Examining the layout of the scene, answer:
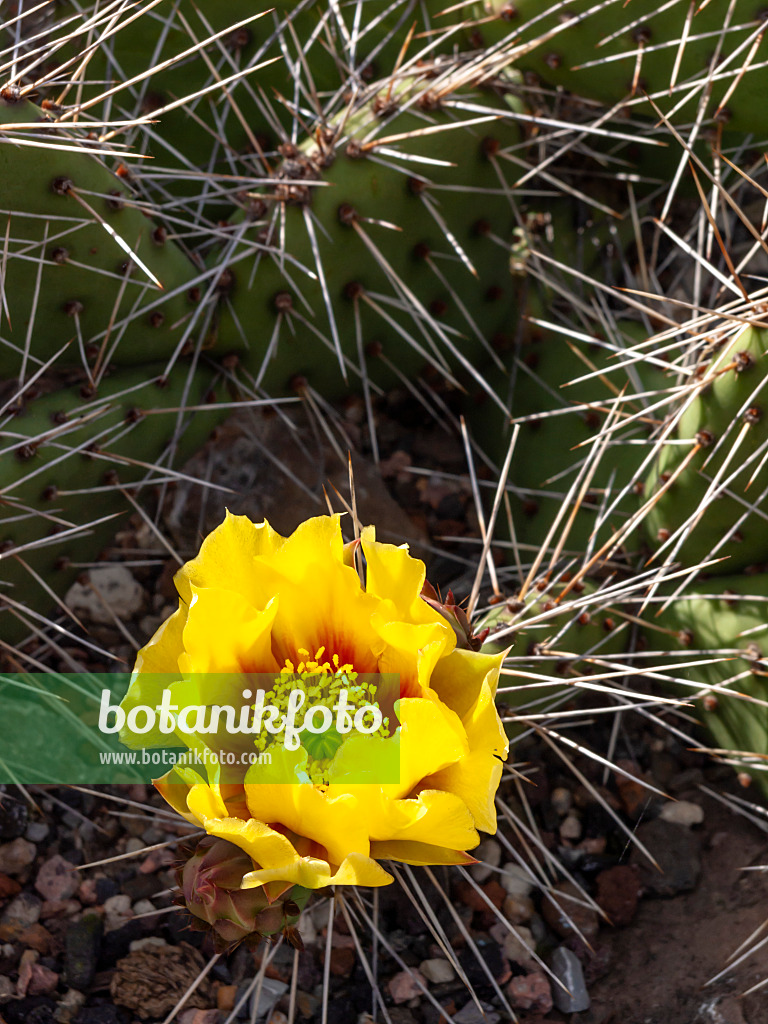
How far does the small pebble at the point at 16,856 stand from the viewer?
143 centimetres

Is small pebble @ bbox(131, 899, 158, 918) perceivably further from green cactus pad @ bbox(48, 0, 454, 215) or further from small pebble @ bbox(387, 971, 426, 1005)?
green cactus pad @ bbox(48, 0, 454, 215)

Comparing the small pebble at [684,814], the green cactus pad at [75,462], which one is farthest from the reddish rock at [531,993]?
the green cactus pad at [75,462]

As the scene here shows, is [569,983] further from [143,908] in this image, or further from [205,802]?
[205,802]

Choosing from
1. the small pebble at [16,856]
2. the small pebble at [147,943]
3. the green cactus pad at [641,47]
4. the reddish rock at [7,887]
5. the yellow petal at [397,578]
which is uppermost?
the green cactus pad at [641,47]

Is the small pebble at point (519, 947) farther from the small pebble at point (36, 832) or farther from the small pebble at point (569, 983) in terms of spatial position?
the small pebble at point (36, 832)

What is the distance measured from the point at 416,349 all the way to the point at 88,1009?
1.12 metres

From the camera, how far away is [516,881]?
1.52 meters

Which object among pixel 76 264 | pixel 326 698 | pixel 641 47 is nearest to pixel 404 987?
pixel 326 698

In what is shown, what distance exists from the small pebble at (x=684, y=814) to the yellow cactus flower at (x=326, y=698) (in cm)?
73

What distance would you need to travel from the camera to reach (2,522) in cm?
139

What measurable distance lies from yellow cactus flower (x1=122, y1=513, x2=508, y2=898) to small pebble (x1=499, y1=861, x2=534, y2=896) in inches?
22.5

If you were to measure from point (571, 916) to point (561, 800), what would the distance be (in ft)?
0.60

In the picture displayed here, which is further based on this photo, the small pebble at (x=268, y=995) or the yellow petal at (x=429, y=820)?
the small pebble at (x=268, y=995)

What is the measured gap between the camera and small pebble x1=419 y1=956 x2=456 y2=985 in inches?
54.7
